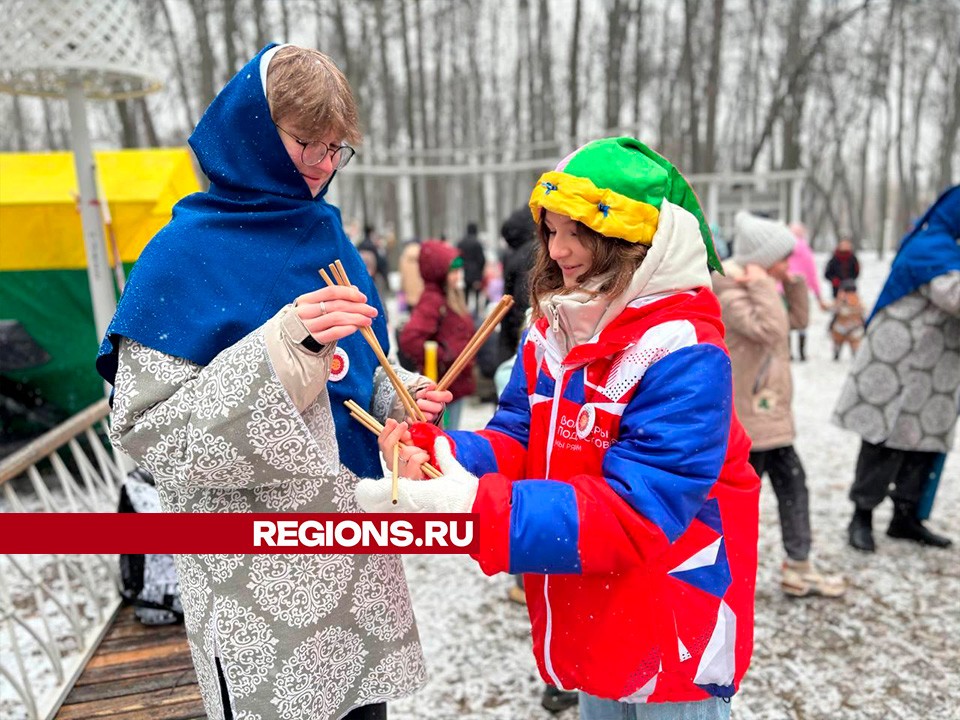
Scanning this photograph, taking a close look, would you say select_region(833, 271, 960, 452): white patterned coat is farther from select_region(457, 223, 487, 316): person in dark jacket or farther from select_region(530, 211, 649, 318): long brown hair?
select_region(457, 223, 487, 316): person in dark jacket

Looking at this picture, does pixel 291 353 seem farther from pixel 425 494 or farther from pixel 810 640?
pixel 810 640

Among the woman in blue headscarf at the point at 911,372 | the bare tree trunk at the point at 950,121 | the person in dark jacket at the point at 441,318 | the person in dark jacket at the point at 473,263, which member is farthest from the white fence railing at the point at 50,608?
the bare tree trunk at the point at 950,121

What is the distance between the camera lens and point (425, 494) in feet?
3.94

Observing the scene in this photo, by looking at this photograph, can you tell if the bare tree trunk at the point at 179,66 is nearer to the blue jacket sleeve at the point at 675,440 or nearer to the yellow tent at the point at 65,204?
the yellow tent at the point at 65,204

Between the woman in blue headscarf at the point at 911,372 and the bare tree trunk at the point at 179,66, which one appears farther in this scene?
the bare tree trunk at the point at 179,66

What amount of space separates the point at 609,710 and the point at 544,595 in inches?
13.4

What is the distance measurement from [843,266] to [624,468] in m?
11.2

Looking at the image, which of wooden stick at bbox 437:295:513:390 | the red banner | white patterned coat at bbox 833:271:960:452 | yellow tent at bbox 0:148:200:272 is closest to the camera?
the red banner

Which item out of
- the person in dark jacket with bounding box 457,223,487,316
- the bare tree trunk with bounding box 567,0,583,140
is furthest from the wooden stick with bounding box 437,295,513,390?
the bare tree trunk with bounding box 567,0,583,140

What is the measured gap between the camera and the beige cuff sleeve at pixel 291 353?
1.18m

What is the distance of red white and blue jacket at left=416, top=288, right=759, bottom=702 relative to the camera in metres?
1.21

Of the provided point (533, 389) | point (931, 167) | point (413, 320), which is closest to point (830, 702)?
point (533, 389)

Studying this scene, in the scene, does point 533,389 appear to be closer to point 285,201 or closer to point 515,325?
point 285,201

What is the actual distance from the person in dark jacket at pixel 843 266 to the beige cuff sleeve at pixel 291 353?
11.4 m
